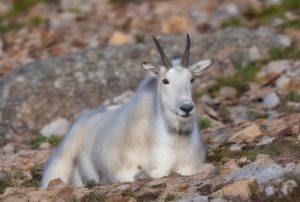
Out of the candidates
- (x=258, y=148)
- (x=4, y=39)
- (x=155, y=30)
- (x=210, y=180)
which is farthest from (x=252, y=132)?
(x=4, y=39)

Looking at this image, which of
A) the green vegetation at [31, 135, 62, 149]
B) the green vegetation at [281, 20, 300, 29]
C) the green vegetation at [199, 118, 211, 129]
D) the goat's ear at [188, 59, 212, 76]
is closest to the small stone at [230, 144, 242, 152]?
the goat's ear at [188, 59, 212, 76]

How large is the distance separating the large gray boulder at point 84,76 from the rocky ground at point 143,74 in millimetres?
22

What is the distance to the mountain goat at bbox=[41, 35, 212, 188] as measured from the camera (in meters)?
11.6

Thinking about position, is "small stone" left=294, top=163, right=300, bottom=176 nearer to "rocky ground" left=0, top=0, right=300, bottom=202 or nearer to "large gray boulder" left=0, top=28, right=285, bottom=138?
"rocky ground" left=0, top=0, right=300, bottom=202

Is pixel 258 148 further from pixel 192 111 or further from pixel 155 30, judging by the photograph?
pixel 155 30

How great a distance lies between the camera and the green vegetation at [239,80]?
17.9 metres

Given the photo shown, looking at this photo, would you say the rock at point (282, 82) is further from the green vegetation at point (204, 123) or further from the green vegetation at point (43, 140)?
the green vegetation at point (43, 140)

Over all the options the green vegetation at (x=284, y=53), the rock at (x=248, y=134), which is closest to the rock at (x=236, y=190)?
the rock at (x=248, y=134)

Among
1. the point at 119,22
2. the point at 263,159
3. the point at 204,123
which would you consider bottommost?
the point at 263,159

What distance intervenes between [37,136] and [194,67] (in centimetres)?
526

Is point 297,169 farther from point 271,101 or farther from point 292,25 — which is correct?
point 292,25

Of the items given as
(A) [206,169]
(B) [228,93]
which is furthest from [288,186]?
(B) [228,93]

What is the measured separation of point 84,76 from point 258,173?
8.40 meters

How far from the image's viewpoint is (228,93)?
17.6 meters
